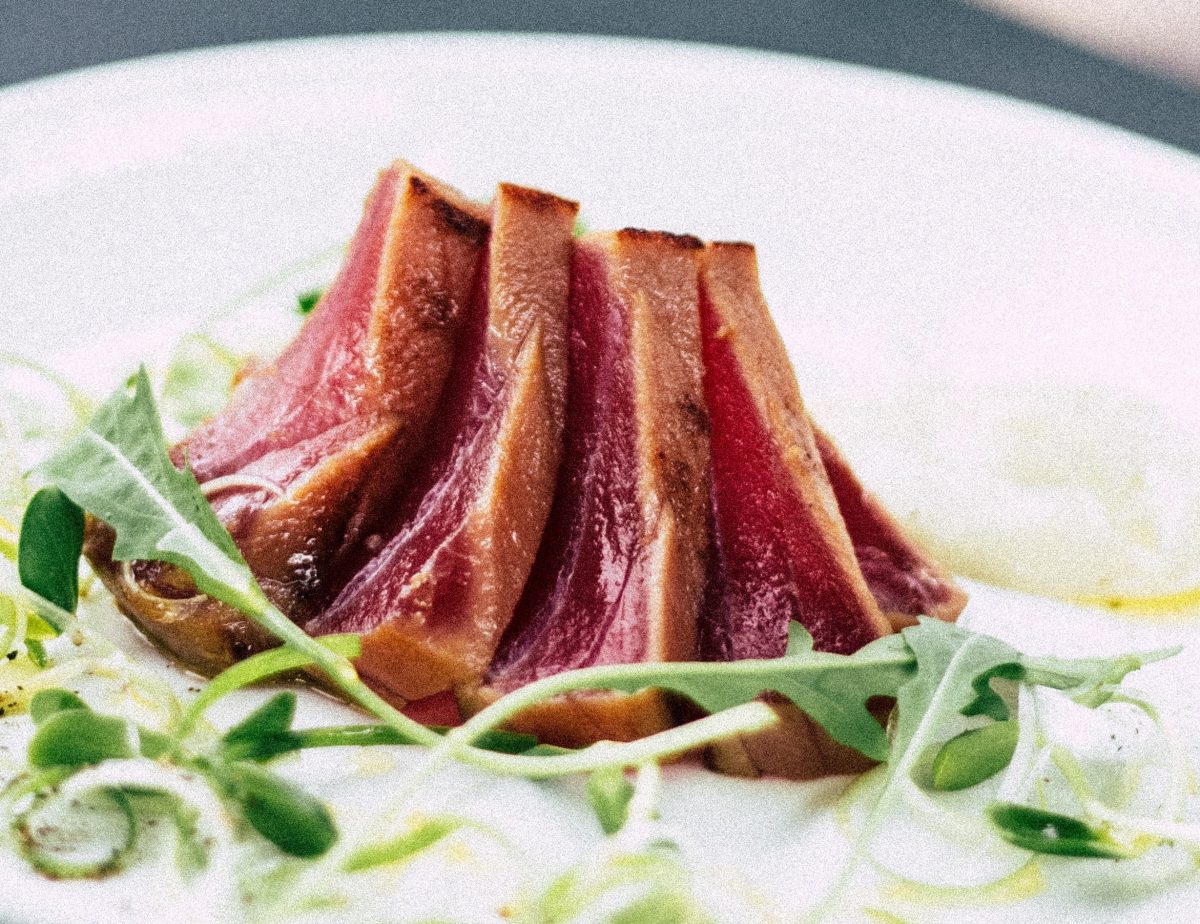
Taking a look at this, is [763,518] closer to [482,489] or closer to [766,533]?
[766,533]

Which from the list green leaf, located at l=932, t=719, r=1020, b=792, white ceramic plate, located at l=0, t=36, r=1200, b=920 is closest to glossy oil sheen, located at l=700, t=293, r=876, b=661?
green leaf, located at l=932, t=719, r=1020, b=792

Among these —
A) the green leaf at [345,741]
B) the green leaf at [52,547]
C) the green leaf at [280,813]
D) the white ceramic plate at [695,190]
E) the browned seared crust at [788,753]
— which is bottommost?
the green leaf at [280,813]

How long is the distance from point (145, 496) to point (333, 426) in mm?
405

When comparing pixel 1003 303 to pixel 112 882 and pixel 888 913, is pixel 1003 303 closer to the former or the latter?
pixel 888 913

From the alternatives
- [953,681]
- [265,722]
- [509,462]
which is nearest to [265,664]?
[265,722]

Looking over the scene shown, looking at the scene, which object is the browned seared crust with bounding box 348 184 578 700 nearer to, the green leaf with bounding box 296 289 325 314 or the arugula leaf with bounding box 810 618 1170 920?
the arugula leaf with bounding box 810 618 1170 920

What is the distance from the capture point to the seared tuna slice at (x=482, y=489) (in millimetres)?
2439

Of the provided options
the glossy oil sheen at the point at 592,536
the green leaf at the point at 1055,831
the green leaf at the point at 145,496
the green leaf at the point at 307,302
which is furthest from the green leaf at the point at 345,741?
the green leaf at the point at 307,302

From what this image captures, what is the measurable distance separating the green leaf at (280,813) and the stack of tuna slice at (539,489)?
419mm

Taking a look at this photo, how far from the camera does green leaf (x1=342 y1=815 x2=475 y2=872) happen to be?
6.43ft

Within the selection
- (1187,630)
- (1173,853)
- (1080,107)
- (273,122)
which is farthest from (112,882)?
(1080,107)

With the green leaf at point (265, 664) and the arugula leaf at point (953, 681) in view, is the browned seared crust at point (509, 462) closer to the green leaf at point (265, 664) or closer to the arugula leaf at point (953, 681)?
the green leaf at point (265, 664)

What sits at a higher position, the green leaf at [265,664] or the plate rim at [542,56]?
the plate rim at [542,56]

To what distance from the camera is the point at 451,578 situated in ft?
8.05
